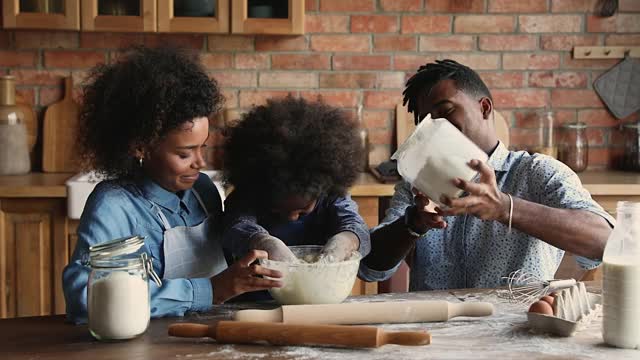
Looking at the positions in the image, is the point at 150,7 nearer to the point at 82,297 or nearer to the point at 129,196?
the point at 129,196

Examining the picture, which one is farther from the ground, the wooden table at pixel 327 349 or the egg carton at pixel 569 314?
the egg carton at pixel 569 314

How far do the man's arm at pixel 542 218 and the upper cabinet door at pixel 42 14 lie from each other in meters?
2.23

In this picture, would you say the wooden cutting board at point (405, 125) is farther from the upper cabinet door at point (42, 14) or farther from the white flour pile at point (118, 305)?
the white flour pile at point (118, 305)

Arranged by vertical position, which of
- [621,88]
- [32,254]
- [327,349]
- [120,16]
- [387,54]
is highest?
[120,16]

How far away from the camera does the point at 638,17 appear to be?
3.96m

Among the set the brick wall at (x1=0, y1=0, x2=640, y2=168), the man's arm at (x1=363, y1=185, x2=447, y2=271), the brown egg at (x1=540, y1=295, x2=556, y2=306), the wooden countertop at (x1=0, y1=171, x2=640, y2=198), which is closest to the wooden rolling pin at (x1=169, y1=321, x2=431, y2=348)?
the brown egg at (x1=540, y1=295, x2=556, y2=306)

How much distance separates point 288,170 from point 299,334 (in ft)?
1.31

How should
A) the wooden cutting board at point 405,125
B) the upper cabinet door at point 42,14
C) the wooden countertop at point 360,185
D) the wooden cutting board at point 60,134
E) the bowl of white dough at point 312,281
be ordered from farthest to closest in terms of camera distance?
the wooden cutting board at point 405,125 < the wooden cutting board at point 60,134 < the upper cabinet door at point 42,14 < the wooden countertop at point 360,185 < the bowl of white dough at point 312,281

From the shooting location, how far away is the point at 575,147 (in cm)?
388

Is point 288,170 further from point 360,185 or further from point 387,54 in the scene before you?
point 387,54

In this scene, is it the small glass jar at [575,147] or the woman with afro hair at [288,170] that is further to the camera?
the small glass jar at [575,147]

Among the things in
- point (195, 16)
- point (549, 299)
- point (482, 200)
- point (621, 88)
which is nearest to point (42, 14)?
point (195, 16)

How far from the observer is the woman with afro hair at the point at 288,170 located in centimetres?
182

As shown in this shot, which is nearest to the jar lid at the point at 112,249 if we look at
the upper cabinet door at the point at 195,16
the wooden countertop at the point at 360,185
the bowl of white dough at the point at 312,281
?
the bowl of white dough at the point at 312,281
